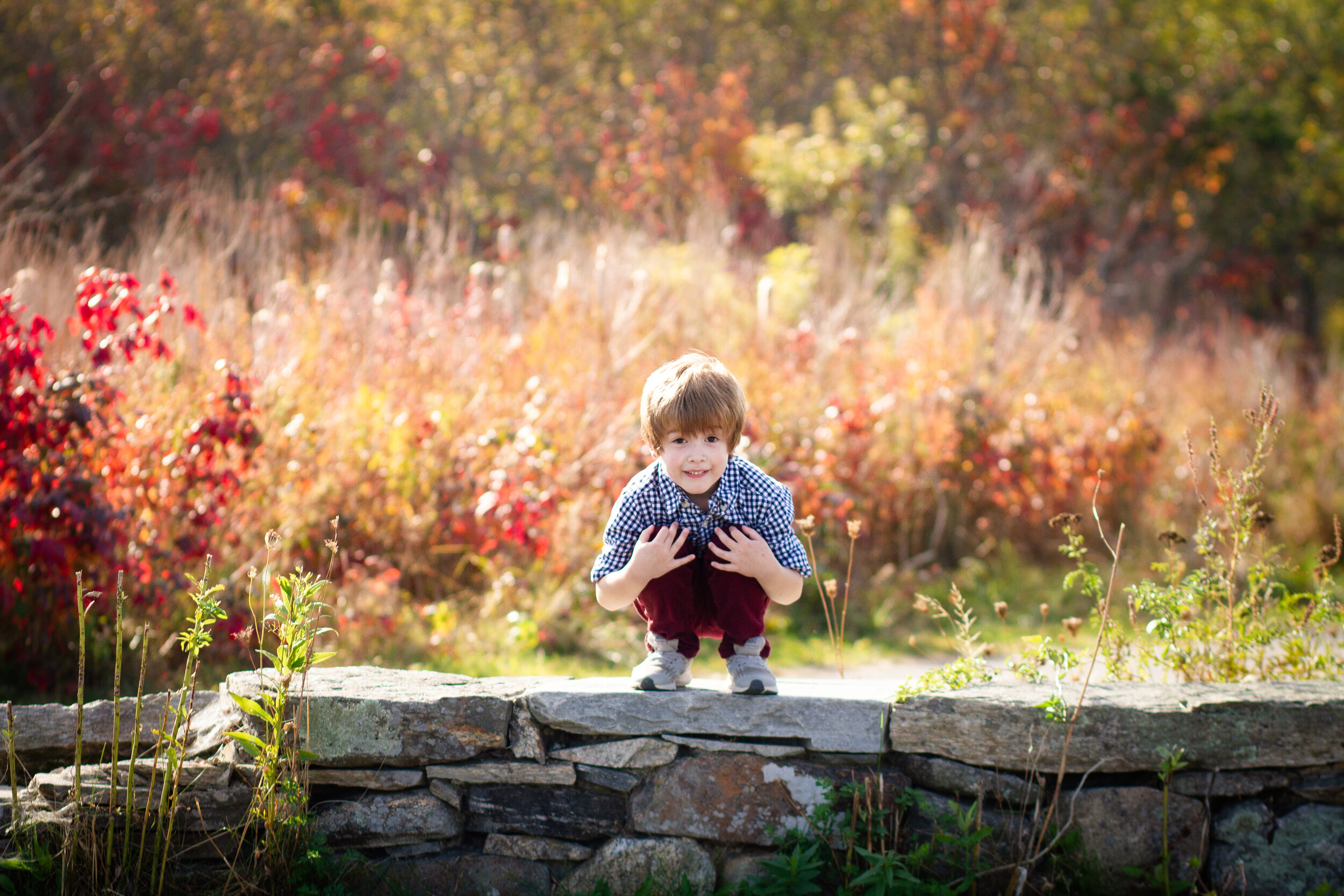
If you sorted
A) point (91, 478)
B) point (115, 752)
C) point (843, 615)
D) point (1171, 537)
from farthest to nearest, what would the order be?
point (91, 478) → point (1171, 537) → point (843, 615) → point (115, 752)

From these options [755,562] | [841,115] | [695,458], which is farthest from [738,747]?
[841,115]

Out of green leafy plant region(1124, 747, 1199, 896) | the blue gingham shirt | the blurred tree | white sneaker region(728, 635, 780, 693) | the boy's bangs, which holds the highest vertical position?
the blurred tree

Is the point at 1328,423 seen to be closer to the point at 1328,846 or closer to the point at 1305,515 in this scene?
the point at 1305,515

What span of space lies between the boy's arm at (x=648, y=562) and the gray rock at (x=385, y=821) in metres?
0.71

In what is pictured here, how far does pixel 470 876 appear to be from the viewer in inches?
96.1

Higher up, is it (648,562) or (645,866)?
(648,562)

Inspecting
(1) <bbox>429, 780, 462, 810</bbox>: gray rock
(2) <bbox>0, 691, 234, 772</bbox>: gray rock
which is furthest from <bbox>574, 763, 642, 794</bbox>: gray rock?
(2) <bbox>0, 691, 234, 772</bbox>: gray rock

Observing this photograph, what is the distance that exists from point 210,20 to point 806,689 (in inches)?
366

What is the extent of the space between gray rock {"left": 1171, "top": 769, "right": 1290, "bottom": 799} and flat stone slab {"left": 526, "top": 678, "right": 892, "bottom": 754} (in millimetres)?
→ 752

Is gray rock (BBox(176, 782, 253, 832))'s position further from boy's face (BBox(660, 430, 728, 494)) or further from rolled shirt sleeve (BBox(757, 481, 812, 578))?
rolled shirt sleeve (BBox(757, 481, 812, 578))

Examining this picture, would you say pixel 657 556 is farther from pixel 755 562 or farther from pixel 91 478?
pixel 91 478

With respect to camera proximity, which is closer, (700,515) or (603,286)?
(700,515)

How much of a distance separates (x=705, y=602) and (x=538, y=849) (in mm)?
757

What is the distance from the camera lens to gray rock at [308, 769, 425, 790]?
96.1 inches
